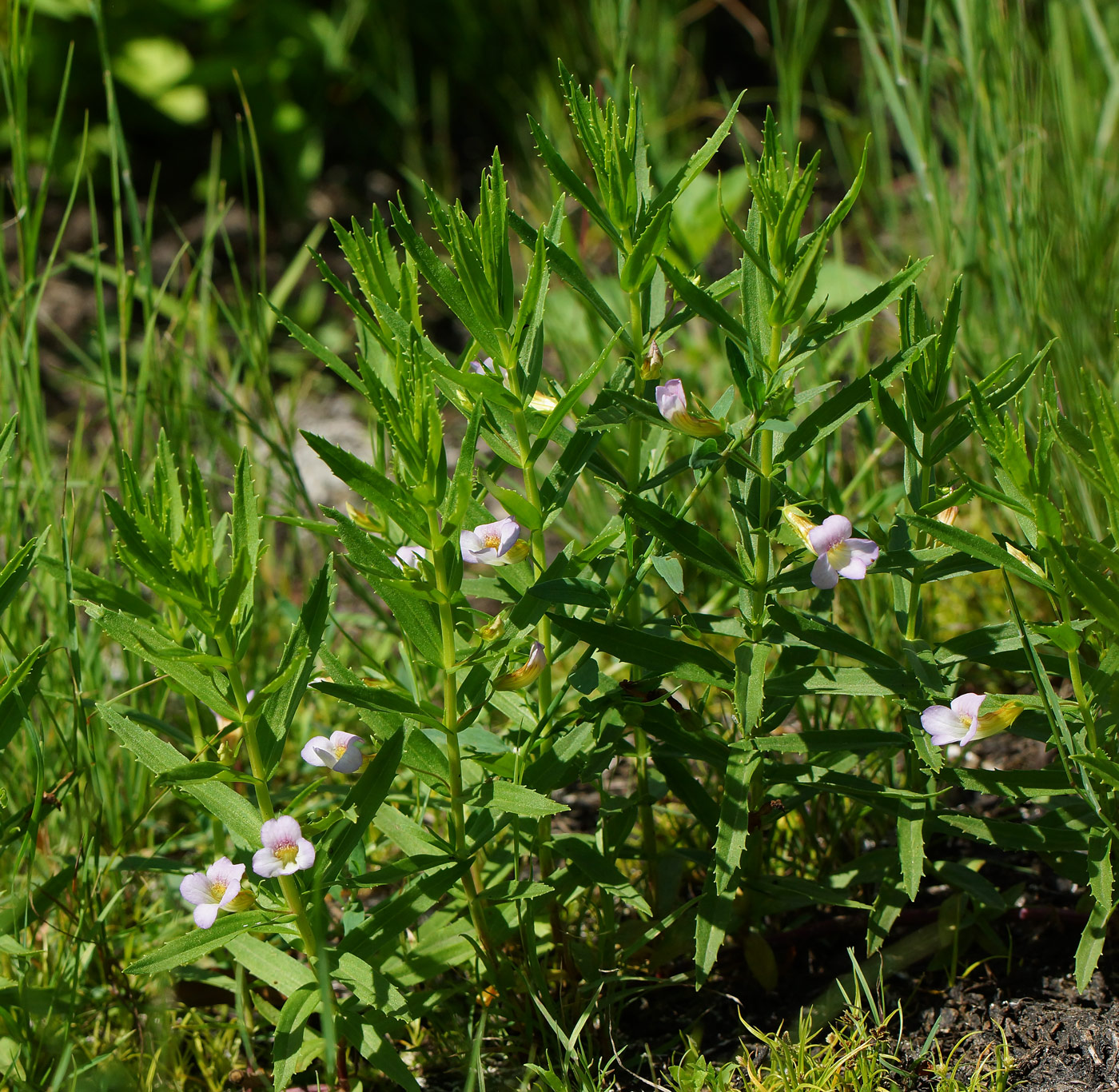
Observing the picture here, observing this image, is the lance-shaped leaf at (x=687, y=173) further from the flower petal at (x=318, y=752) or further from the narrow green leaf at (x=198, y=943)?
the narrow green leaf at (x=198, y=943)

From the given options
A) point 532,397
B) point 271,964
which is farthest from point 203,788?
point 532,397

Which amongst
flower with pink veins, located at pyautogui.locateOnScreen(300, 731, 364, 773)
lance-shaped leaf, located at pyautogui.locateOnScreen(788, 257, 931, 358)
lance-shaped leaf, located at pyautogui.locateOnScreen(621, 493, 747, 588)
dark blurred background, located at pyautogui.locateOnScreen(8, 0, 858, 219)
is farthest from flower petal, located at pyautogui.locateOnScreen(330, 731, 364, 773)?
dark blurred background, located at pyautogui.locateOnScreen(8, 0, 858, 219)

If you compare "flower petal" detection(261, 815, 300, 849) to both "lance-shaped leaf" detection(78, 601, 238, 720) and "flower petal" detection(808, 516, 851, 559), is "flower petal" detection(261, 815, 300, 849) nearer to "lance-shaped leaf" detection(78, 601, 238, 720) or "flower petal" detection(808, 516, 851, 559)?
"lance-shaped leaf" detection(78, 601, 238, 720)

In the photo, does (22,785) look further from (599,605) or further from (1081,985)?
(1081,985)

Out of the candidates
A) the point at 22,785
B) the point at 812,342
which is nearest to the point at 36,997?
the point at 22,785

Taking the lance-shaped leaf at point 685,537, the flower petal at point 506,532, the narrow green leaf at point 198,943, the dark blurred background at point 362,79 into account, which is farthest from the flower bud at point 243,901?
the dark blurred background at point 362,79

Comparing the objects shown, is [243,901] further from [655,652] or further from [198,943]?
[655,652]
